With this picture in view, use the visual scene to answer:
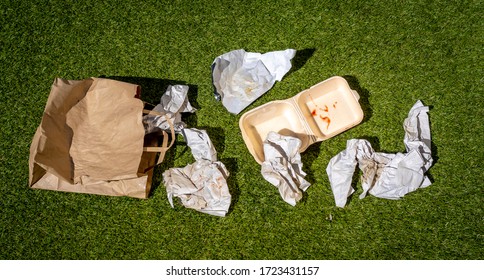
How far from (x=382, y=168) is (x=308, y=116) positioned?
0.49 m

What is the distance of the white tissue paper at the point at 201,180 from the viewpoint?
7.20 ft

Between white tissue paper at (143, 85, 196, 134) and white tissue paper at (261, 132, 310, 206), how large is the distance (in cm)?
51

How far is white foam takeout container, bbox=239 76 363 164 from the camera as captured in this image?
7.45 feet

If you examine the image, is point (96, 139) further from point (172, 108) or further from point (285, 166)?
point (285, 166)

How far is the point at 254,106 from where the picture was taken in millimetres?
2402

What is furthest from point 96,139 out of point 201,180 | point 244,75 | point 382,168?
point 382,168

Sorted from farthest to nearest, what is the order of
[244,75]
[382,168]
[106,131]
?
1. [244,75]
2. [382,168]
3. [106,131]

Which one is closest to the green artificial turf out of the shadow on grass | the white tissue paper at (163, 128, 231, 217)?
the shadow on grass

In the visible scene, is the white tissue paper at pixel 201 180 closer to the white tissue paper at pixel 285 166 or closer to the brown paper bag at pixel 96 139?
the brown paper bag at pixel 96 139

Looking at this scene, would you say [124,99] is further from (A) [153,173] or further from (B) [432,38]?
(B) [432,38]

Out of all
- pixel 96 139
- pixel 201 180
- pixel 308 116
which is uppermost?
pixel 308 116

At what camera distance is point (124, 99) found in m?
2.10

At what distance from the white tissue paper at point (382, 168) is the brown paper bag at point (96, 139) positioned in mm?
923

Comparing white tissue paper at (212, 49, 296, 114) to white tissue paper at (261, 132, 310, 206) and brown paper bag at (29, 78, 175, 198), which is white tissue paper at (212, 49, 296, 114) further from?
brown paper bag at (29, 78, 175, 198)
